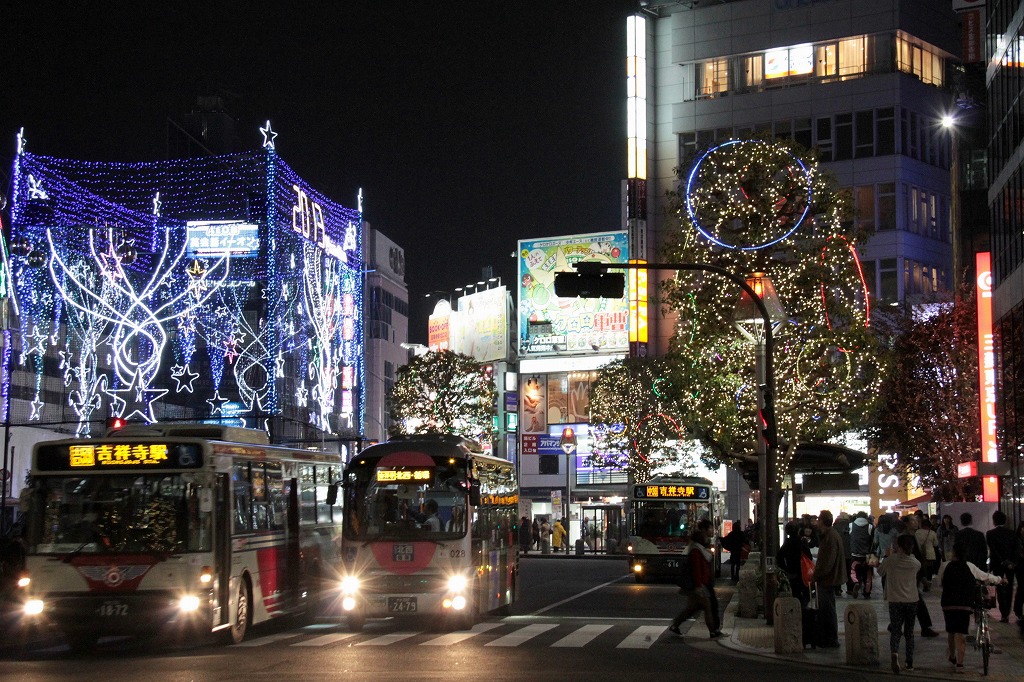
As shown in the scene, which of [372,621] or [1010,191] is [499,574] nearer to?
[372,621]

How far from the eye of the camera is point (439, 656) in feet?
56.4

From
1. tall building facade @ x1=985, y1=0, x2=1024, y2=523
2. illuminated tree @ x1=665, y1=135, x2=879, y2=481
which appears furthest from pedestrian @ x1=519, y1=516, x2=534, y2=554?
tall building facade @ x1=985, y1=0, x2=1024, y2=523

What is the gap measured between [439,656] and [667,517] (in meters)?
23.6

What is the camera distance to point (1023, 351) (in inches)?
1329

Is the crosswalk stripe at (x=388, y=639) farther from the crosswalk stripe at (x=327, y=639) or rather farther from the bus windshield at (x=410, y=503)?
the bus windshield at (x=410, y=503)

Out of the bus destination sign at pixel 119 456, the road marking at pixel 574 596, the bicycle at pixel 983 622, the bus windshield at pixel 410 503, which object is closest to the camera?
the bicycle at pixel 983 622

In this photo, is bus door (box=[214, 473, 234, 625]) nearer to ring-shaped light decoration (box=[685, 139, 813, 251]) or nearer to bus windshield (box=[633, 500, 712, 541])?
ring-shaped light decoration (box=[685, 139, 813, 251])

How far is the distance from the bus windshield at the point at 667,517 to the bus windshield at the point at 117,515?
2335 cm

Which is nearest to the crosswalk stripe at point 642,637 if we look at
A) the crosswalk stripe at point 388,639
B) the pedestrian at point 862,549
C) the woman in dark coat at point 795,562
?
the woman in dark coat at point 795,562

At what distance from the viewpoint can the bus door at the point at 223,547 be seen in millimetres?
18188

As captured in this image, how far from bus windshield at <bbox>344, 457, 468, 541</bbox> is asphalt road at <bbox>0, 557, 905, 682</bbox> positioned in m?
1.60

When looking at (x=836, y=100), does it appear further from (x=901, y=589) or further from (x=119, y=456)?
(x=119, y=456)

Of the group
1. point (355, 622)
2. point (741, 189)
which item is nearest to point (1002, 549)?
point (355, 622)

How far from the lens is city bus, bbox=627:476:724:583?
38.8 m
